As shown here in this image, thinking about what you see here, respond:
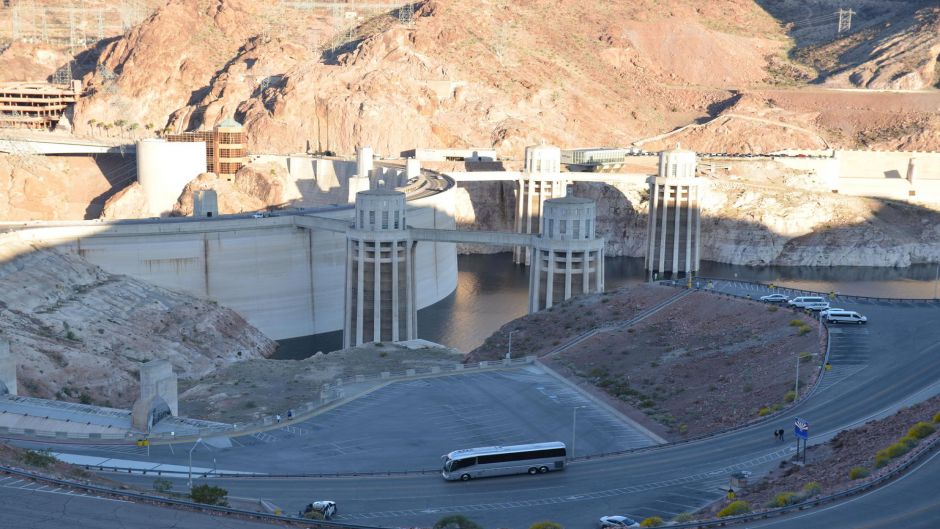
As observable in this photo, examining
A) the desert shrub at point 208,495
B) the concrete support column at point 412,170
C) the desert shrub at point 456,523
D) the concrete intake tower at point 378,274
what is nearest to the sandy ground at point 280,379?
the concrete intake tower at point 378,274

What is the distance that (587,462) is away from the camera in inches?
1954

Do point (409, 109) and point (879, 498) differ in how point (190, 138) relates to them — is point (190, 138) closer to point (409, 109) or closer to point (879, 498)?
point (409, 109)

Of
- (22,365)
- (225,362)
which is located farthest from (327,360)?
(22,365)

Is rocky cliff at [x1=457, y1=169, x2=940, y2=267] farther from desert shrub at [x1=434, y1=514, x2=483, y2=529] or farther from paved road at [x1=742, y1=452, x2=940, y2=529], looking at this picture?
desert shrub at [x1=434, y1=514, x2=483, y2=529]

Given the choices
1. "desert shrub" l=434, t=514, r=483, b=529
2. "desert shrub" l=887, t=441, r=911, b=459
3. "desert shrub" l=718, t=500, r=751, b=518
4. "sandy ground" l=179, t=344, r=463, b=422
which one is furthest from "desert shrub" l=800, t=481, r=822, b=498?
"sandy ground" l=179, t=344, r=463, b=422

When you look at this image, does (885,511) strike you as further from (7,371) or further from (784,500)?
(7,371)

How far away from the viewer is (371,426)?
56000 mm

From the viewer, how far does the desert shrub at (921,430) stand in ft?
138

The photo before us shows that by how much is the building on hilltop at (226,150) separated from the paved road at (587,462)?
347 feet

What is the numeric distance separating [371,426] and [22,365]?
24327mm

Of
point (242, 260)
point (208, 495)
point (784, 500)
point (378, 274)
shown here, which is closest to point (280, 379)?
point (378, 274)

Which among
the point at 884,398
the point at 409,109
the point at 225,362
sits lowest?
the point at 225,362

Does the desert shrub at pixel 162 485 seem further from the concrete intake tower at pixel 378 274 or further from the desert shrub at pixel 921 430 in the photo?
the concrete intake tower at pixel 378 274

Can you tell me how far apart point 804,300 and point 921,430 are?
1062 inches
